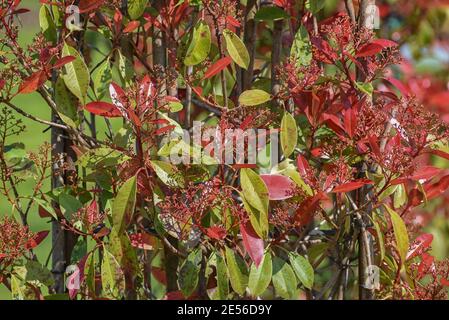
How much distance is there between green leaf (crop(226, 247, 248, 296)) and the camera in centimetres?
149

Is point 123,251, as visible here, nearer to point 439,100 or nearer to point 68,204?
point 68,204

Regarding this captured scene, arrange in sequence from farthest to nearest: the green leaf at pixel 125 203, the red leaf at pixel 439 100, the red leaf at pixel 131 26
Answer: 1. the red leaf at pixel 439 100
2. the red leaf at pixel 131 26
3. the green leaf at pixel 125 203

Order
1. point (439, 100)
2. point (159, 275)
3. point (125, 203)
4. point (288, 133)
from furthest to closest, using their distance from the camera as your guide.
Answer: point (439, 100)
point (159, 275)
point (288, 133)
point (125, 203)

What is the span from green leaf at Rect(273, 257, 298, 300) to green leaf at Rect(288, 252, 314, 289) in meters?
0.01

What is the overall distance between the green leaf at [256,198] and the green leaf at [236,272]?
0.09 m

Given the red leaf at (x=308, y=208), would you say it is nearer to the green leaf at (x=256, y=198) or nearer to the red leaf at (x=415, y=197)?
the green leaf at (x=256, y=198)

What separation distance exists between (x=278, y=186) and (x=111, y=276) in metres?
0.36

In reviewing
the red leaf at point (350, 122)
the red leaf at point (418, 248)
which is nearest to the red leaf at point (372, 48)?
the red leaf at point (350, 122)

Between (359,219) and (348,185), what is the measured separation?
225mm

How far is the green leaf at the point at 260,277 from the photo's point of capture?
1.46 m

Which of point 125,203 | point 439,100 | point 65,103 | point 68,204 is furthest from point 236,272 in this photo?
point 439,100

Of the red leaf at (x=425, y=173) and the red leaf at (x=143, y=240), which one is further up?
the red leaf at (x=425, y=173)

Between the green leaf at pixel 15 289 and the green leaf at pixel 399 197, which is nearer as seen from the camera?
the green leaf at pixel 15 289

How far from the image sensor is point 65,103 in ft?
5.16
